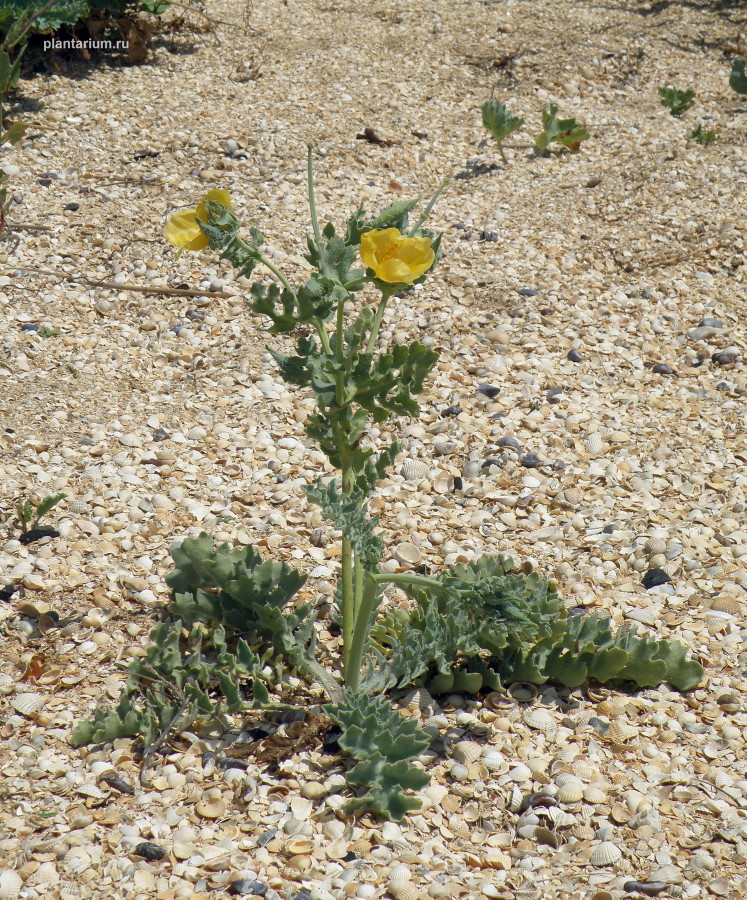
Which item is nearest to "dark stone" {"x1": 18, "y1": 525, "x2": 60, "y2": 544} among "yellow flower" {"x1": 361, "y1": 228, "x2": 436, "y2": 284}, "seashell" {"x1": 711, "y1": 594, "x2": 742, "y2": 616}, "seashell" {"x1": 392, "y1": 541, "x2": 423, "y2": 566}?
"seashell" {"x1": 392, "y1": 541, "x2": 423, "y2": 566}

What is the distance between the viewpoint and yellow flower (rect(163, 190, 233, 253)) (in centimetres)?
186

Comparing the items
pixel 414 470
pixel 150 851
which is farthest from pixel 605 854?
pixel 414 470

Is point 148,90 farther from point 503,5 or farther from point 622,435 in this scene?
point 622,435

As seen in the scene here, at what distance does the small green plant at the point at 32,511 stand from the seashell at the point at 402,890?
1.36m

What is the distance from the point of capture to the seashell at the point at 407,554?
2.51 meters

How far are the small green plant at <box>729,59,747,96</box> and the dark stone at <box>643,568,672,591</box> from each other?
3160 mm

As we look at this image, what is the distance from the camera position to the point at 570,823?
1822mm

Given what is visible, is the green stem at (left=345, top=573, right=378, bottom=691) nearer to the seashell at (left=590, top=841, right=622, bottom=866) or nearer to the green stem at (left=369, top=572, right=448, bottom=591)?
the green stem at (left=369, top=572, right=448, bottom=591)

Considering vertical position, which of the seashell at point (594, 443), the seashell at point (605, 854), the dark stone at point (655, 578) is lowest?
the seashell at point (605, 854)

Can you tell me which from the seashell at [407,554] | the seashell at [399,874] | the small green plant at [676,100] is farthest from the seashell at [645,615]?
the small green plant at [676,100]

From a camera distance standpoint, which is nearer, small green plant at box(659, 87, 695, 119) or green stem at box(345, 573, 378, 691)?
green stem at box(345, 573, 378, 691)

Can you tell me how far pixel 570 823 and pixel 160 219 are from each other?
9.35 ft

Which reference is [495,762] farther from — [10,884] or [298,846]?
[10,884]

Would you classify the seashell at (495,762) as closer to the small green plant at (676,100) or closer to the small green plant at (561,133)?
the small green plant at (561,133)
